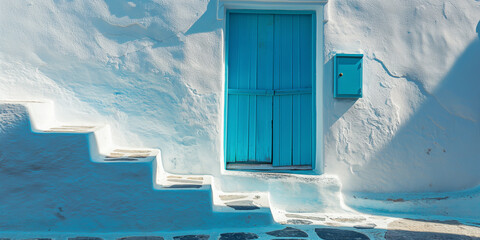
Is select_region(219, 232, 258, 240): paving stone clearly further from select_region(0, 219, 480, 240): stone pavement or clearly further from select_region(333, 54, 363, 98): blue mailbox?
select_region(333, 54, 363, 98): blue mailbox

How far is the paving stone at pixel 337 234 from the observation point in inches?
138

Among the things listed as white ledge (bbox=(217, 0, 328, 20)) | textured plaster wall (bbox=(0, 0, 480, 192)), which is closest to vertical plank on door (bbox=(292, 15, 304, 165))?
white ledge (bbox=(217, 0, 328, 20))

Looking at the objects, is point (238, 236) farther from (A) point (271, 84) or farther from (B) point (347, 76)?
(B) point (347, 76)

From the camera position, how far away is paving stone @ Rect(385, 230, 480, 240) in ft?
11.7

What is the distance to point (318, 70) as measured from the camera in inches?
178

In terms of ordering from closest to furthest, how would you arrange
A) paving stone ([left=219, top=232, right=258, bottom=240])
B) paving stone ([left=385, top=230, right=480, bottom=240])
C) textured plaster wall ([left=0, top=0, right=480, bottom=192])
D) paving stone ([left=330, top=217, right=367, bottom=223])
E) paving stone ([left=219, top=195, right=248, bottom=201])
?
paving stone ([left=219, top=232, right=258, bottom=240]), paving stone ([left=385, top=230, right=480, bottom=240]), paving stone ([left=330, top=217, right=367, bottom=223]), paving stone ([left=219, top=195, right=248, bottom=201]), textured plaster wall ([left=0, top=0, right=480, bottom=192])

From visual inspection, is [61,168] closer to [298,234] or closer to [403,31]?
[298,234]

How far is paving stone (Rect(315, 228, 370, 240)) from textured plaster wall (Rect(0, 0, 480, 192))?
864mm

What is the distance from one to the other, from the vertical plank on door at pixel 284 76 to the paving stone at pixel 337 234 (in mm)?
1108

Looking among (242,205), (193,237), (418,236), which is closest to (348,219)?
(418,236)

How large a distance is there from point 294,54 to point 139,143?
196 centimetres

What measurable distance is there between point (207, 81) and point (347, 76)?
1.49 metres

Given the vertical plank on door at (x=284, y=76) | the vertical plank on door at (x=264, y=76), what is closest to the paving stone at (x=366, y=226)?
the vertical plank on door at (x=284, y=76)

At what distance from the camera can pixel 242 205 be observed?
3924 millimetres
